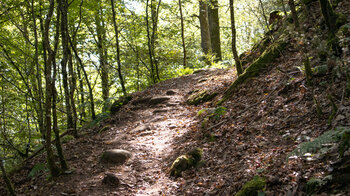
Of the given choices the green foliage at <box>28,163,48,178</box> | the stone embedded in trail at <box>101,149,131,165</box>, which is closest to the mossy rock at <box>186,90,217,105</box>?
the stone embedded in trail at <box>101,149,131,165</box>

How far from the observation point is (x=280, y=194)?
3.11m

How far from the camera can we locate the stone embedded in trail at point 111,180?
17.5ft

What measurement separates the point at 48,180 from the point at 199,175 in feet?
11.9

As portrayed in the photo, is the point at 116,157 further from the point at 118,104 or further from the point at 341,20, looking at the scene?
the point at 341,20

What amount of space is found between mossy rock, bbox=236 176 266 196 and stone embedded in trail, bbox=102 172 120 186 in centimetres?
282

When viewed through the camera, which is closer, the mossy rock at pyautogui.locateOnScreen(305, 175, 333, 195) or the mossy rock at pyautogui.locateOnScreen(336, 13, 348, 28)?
the mossy rock at pyautogui.locateOnScreen(305, 175, 333, 195)

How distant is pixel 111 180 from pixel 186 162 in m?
1.68

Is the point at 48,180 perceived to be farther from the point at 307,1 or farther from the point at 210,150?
the point at 307,1

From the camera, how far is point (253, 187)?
346 centimetres

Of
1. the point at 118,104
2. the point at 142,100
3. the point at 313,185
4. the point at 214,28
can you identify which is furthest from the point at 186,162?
the point at 214,28

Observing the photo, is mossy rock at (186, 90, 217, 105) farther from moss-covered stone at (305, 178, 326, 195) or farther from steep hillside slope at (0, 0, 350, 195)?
moss-covered stone at (305, 178, 326, 195)

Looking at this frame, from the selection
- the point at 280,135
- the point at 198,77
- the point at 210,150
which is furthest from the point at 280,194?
the point at 198,77

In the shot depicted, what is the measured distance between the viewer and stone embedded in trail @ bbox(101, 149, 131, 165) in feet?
20.7

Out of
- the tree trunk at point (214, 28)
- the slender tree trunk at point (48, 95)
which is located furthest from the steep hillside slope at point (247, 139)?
the tree trunk at point (214, 28)
